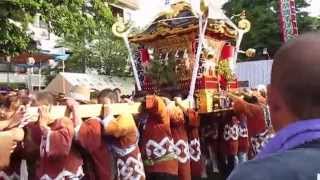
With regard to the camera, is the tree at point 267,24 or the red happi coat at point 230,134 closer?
the red happi coat at point 230,134

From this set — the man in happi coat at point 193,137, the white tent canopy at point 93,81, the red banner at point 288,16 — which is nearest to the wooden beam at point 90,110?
the man in happi coat at point 193,137

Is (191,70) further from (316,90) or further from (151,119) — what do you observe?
(316,90)

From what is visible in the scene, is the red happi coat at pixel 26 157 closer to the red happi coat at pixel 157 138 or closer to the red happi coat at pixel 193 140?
the red happi coat at pixel 157 138

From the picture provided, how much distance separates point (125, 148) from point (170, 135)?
0.96m

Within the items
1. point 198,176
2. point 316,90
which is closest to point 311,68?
point 316,90

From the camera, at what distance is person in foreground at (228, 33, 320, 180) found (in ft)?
4.25

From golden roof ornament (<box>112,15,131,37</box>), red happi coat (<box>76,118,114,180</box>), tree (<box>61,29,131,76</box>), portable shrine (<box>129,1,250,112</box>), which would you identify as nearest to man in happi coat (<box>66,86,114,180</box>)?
red happi coat (<box>76,118,114,180</box>)

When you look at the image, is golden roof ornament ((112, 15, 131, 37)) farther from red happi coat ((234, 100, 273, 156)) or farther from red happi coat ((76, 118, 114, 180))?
red happi coat ((76, 118, 114, 180))

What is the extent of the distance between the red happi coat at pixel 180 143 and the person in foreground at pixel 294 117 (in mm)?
4373

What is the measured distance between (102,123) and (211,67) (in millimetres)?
3686

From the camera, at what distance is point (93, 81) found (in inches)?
1027

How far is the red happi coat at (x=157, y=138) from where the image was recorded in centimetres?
546

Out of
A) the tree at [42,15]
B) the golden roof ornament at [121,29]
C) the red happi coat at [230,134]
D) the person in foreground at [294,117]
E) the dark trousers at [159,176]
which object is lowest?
the dark trousers at [159,176]

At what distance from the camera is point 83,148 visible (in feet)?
14.9
